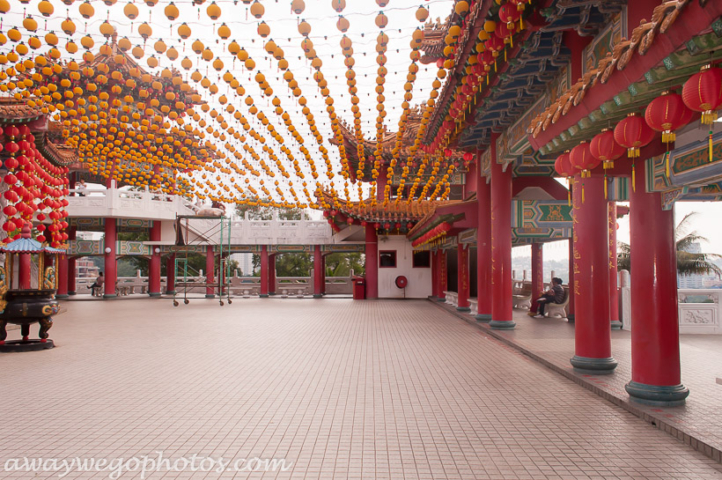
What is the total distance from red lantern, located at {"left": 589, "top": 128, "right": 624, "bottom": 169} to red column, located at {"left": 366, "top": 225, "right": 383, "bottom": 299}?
18.3 m

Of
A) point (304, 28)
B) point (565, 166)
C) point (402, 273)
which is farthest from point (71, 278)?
point (565, 166)

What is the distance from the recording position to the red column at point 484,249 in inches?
446

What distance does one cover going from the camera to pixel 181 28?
6.14 meters

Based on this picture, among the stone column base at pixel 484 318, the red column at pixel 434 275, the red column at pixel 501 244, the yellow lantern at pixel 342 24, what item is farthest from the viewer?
the red column at pixel 434 275

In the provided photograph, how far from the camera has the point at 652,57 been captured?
3029mm

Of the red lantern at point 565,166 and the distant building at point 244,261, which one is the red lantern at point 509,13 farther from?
the distant building at point 244,261

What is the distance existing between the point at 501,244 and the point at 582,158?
5783 mm

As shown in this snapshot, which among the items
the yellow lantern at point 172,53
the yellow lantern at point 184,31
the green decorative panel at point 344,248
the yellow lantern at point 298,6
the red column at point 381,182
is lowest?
the green decorative panel at point 344,248

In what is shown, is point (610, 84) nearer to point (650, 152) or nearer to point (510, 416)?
point (650, 152)

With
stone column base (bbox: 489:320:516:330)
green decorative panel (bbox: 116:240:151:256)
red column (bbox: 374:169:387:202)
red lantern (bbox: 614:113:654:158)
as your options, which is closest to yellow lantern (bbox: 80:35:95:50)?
red lantern (bbox: 614:113:654:158)

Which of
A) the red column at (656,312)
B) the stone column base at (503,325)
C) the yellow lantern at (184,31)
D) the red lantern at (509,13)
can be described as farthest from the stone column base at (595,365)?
the yellow lantern at (184,31)

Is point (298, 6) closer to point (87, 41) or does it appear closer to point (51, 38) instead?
point (87, 41)

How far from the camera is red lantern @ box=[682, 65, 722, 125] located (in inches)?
112

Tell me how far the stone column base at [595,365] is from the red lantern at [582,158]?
2.60 metres
